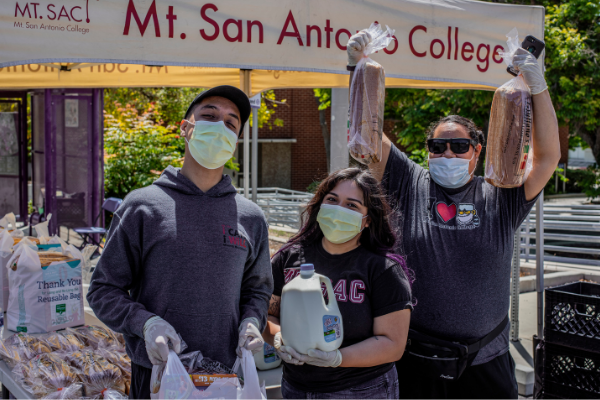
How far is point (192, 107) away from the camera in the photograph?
2.05 m

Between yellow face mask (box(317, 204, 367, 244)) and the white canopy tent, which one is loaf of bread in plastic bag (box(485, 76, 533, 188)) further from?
the white canopy tent

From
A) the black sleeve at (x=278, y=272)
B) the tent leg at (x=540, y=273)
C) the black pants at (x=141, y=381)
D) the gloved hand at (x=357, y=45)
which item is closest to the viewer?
the black pants at (x=141, y=381)

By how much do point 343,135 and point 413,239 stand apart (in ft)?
7.60

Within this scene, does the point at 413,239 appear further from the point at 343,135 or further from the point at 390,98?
the point at 390,98

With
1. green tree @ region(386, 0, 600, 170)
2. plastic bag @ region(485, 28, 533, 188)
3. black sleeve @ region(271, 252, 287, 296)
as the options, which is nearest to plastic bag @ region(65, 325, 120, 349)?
black sleeve @ region(271, 252, 287, 296)

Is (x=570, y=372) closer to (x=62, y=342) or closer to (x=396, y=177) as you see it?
(x=396, y=177)

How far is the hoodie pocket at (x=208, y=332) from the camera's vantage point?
1.80m

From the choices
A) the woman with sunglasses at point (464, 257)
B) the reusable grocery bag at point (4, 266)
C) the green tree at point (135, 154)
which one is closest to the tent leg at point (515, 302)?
the woman with sunglasses at point (464, 257)

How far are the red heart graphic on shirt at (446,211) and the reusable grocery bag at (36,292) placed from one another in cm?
197

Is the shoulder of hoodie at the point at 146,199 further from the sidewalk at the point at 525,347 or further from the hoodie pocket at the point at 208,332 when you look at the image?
the sidewalk at the point at 525,347

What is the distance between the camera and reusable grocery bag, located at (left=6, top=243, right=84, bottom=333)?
2.73m

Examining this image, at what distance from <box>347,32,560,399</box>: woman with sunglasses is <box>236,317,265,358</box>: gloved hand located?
95 centimetres

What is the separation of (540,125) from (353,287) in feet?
3.95

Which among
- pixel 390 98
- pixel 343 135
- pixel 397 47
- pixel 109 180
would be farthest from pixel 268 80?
pixel 390 98
